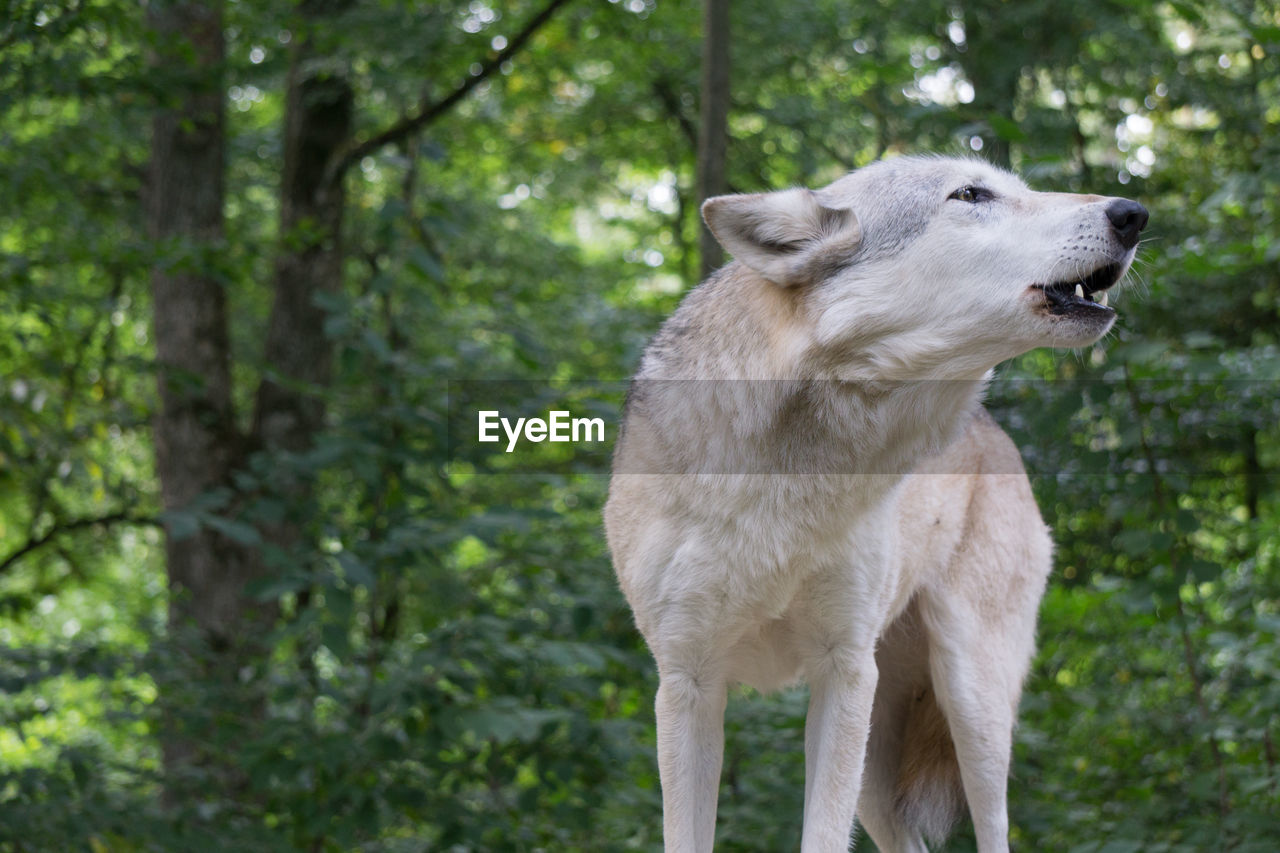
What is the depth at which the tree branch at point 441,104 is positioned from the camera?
24.0ft

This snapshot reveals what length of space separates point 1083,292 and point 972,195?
365 millimetres

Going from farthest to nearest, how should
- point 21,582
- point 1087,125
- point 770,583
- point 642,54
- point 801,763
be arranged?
point 21,582
point 1087,125
point 642,54
point 801,763
point 770,583

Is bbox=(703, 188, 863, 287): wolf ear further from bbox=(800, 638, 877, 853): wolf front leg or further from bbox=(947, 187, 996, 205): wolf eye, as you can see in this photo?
bbox=(800, 638, 877, 853): wolf front leg

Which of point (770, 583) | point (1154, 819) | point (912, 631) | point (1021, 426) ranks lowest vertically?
point (1154, 819)

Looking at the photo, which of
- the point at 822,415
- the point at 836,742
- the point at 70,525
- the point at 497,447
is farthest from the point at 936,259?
the point at 70,525

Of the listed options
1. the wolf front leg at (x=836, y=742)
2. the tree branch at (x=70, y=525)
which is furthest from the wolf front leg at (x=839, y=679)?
the tree branch at (x=70, y=525)

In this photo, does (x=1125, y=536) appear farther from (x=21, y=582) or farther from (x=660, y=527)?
(x=21, y=582)

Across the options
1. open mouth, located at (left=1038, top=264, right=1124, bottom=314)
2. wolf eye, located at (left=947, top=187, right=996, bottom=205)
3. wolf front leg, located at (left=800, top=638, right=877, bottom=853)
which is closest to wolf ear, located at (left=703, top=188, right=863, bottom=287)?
wolf eye, located at (left=947, top=187, right=996, bottom=205)

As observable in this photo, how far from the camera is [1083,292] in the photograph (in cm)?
250

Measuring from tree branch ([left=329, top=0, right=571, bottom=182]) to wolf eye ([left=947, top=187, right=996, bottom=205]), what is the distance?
16.8 feet

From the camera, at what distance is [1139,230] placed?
2.43 meters

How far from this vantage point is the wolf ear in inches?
106

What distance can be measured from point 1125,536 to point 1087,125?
20.3ft

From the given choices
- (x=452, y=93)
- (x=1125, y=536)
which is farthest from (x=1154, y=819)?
(x=452, y=93)
